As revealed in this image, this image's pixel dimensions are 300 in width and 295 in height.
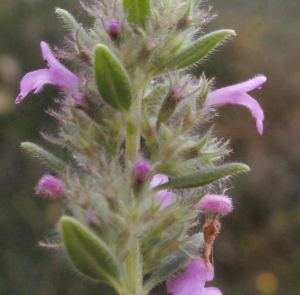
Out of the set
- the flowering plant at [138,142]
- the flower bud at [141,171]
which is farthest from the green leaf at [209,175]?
the flower bud at [141,171]

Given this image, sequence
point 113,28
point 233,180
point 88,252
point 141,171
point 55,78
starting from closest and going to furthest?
1. point 88,252
2. point 141,171
3. point 113,28
4. point 55,78
5. point 233,180

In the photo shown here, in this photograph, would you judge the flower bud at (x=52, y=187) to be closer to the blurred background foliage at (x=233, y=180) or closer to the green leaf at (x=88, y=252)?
the green leaf at (x=88, y=252)

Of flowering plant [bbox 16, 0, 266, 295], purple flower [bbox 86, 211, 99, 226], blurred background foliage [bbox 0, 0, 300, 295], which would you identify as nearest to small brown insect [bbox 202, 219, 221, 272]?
flowering plant [bbox 16, 0, 266, 295]

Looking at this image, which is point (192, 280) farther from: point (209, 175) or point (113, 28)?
point (113, 28)

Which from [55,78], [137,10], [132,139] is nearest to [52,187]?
[132,139]

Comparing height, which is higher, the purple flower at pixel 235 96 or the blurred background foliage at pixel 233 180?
the purple flower at pixel 235 96

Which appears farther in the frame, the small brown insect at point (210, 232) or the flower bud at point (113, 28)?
the small brown insect at point (210, 232)

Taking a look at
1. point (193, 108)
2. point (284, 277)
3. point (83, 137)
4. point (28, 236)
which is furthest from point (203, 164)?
point (284, 277)
